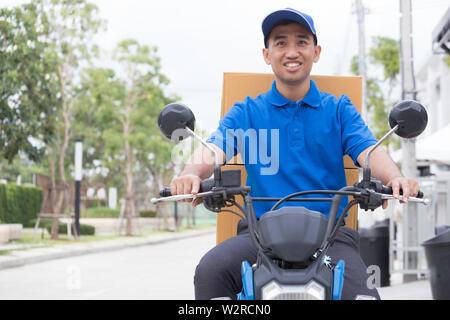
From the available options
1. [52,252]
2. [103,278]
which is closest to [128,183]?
[52,252]

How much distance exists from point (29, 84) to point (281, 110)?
14873mm

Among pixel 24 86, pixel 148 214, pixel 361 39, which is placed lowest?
pixel 148 214

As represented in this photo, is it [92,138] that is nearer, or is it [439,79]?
[439,79]

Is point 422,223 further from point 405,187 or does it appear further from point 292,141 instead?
point 405,187

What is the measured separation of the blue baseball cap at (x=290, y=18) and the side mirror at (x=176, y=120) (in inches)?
24.2

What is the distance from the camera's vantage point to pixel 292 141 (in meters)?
2.62

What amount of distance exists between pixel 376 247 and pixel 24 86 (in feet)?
34.3

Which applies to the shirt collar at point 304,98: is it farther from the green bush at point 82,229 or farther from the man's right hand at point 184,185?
the green bush at point 82,229

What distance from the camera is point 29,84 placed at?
54.2 ft

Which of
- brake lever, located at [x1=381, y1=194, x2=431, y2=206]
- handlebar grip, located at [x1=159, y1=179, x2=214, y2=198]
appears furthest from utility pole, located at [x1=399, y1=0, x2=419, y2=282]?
handlebar grip, located at [x1=159, y1=179, x2=214, y2=198]

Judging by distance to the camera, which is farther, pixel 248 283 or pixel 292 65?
pixel 292 65

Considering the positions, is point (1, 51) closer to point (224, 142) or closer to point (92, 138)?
point (224, 142)

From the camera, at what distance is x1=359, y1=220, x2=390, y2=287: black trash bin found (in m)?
10.0

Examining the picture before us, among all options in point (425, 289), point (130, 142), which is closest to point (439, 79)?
point (130, 142)
